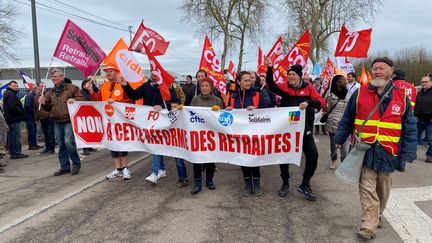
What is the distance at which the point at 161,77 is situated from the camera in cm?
571

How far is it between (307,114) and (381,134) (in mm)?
1488

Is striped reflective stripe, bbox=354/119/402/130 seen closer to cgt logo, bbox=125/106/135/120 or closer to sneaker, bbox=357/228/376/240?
sneaker, bbox=357/228/376/240

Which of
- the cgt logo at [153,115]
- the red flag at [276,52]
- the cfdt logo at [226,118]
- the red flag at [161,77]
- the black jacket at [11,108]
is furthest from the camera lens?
the black jacket at [11,108]

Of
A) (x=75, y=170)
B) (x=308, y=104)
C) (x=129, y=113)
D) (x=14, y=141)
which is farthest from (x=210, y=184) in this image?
(x=14, y=141)

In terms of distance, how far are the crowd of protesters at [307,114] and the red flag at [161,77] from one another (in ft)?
0.09

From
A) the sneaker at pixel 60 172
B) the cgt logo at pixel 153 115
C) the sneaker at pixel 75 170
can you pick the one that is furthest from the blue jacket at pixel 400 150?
the sneaker at pixel 60 172

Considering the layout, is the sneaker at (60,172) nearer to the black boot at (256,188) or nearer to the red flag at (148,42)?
the red flag at (148,42)

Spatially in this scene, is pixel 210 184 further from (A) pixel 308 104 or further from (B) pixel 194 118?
(A) pixel 308 104

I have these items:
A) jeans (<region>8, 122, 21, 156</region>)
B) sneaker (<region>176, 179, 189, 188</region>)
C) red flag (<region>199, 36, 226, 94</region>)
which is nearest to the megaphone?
sneaker (<region>176, 179, 189, 188</region>)

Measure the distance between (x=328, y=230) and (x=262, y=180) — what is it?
221 centimetres

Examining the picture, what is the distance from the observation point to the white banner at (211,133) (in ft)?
17.0

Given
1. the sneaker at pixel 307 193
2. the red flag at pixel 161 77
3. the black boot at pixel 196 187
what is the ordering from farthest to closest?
1. the red flag at pixel 161 77
2. the black boot at pixel 196 187
3. the sneaker at pixel 307 193

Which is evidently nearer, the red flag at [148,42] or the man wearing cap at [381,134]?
the man wearing cap at [381,134]

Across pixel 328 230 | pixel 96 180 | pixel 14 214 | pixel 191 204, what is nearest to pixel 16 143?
pixel 96 180
